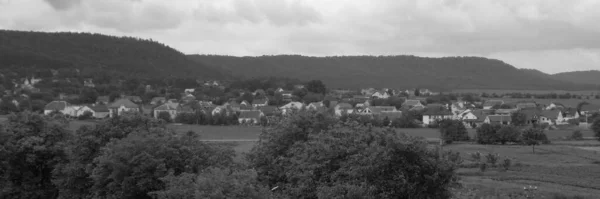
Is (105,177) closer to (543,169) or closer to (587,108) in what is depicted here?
(543,169)

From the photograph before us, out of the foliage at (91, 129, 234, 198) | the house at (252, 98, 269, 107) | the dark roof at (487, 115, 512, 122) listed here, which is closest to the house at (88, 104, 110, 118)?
the house at (252, 98, 269, 107)

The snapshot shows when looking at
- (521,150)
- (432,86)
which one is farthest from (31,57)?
(521,150)

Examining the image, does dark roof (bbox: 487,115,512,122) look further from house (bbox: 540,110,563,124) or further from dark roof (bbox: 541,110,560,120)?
dark roof (bbox: 541,110,560,120)

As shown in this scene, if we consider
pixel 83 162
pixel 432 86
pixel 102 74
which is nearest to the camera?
pixel 83 162

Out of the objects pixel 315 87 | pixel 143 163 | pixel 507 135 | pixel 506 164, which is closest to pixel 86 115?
pixel 315 87

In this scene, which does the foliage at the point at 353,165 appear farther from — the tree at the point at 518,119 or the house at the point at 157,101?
the house at the point at 157,101

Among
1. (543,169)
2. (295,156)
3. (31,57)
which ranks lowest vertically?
(543,169)
